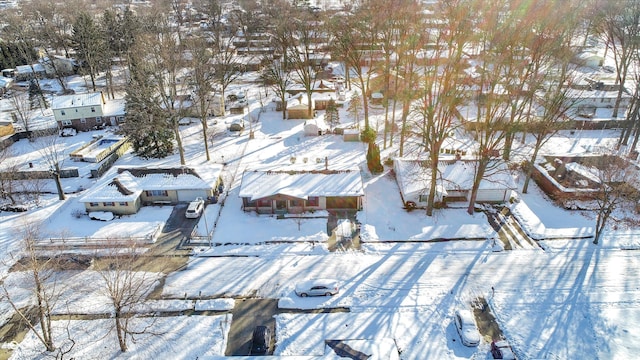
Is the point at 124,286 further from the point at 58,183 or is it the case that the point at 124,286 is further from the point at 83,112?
the point at 83,112

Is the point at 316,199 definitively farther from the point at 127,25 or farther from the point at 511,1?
the point at 127,25

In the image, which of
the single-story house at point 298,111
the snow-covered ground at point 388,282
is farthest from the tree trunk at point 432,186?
the single-story house at point 298,111

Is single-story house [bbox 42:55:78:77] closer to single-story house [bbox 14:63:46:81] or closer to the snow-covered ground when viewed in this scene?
single-story house [bbox 14:63:46:81]

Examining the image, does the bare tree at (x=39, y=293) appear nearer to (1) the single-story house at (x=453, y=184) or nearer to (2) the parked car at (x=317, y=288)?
(2) the parked car at (x=317, y=288)

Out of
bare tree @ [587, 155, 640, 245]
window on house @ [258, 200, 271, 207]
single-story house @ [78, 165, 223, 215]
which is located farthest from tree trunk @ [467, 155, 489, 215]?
single-story house @ [78, 165, 223, 215]

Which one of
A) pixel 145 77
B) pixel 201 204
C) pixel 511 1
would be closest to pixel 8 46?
→ pixel 145 77
